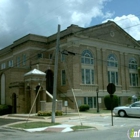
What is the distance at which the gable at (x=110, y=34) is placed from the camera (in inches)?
1494

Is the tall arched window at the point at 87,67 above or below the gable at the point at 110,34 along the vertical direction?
below

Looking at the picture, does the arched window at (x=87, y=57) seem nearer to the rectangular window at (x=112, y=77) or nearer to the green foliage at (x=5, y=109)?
the rectangular window at (x=112, y=77)

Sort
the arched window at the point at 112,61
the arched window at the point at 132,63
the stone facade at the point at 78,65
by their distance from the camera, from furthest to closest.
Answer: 1. the arched window at the point at 132,63
2. the arched window at the point at 112,61
3. the stone facade at the point at 78,65

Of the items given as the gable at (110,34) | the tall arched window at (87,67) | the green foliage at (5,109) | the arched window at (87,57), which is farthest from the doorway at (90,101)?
the green foliage at (5,109)

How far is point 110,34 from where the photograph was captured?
4094cm

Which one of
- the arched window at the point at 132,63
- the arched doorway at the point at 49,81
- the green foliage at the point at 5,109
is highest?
the arched window at the point at 132,63

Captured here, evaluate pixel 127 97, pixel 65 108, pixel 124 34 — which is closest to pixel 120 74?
pixel 127 97

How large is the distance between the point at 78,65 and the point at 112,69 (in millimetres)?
7509

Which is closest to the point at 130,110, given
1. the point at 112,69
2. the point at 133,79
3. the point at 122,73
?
the point at 112,69

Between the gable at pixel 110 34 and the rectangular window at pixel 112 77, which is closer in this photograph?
the gable at pixel 110 34

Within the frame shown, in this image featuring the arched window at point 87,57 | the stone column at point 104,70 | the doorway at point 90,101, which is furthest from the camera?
the stone column at point 104,70

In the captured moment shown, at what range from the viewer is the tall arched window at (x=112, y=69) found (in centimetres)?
4016

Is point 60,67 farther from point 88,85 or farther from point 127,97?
point 127,97

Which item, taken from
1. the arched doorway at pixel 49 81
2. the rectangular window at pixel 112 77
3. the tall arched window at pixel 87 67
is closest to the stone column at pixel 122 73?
the rectangular window at pixel 112 77
